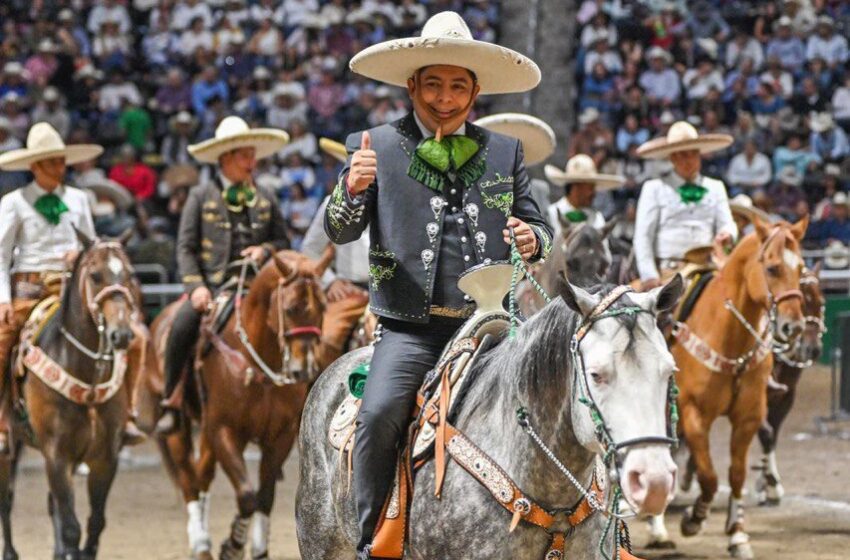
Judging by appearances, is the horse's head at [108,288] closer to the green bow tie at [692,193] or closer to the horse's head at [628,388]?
the green bow tie at [692,193]

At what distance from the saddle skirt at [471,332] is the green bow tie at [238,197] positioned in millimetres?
4760

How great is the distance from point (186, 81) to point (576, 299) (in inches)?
656

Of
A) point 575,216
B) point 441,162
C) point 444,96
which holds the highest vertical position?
point 444,96

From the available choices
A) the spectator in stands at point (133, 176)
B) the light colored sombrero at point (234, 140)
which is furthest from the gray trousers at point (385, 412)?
the spectator in stands at point (133, 176)

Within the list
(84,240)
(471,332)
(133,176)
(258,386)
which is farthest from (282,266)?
(133,176)

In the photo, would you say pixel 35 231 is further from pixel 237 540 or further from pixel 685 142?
pixel 685 142

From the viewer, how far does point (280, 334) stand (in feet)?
28.4

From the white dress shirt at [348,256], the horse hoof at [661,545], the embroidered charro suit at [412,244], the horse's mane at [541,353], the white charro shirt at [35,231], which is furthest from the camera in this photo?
the white dress shirt at [348,256]

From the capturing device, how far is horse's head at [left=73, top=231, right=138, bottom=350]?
844 centimetres

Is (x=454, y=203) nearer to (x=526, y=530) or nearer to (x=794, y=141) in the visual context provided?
(x=526, y=530)

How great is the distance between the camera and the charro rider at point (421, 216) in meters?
4.80

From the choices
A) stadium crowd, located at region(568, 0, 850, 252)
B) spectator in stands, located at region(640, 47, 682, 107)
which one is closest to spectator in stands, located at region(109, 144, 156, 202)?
stadium crowd, located at region(568, 0, 850, 252)

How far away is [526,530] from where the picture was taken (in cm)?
439

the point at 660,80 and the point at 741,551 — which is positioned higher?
the point at 660,80
